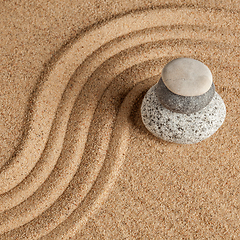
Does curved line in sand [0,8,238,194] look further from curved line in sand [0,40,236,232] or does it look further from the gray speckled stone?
the gray speckled stone

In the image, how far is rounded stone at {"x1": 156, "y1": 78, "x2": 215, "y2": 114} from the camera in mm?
1714

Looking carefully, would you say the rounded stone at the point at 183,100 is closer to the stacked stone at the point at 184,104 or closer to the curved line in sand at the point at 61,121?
the stacked stone at the point at 184,104

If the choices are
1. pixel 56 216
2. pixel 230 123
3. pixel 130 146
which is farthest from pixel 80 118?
pixel 230 123

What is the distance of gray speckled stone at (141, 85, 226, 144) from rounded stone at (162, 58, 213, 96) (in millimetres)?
270

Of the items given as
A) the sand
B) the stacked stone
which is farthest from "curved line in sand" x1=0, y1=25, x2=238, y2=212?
the stacked stone

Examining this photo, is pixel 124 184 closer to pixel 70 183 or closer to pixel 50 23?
pixel 70 183

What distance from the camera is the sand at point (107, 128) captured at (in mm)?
2135

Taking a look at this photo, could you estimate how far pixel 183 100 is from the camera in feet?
5.66

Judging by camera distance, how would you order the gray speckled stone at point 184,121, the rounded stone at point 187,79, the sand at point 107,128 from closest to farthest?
the rounded stone at point 187,79 → the gray speckled stone at point 184,121 → the sand at point 107,128

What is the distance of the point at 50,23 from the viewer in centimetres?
230

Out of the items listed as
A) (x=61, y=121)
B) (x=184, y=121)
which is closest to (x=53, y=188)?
(x=61, y=121)

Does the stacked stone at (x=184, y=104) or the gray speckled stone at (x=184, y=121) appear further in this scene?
the gray speckled stone at (x=184, y=121)

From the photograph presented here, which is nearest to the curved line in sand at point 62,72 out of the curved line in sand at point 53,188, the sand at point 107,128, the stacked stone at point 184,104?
the sand at point 107,128

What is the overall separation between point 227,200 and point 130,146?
91 centimetres
